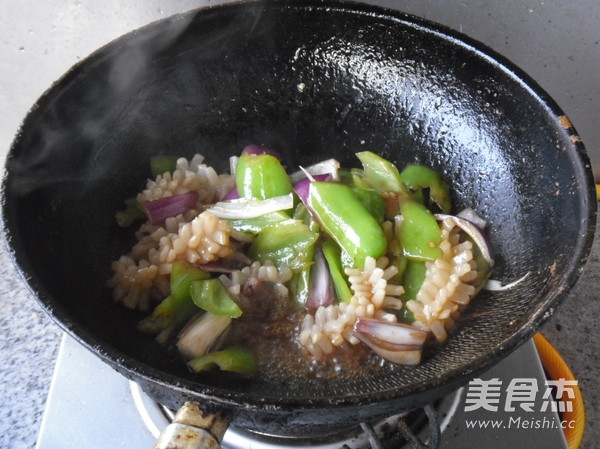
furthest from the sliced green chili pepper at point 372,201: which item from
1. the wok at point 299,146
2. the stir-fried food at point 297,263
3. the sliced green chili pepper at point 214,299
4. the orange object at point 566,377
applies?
the orange object at point 566,377

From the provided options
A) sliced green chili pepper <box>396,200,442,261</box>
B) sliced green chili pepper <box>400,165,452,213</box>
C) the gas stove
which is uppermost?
sliced green chili pepper <box>400,165,452,213</box>

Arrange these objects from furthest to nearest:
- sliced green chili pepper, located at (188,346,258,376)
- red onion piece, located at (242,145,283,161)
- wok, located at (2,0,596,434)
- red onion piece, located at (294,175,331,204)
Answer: red onion piece, located at (242,145,283,161) → red onion piece, located at (294,175,331,204) → sliced green chili pepper, located at (188,346,258,376) → wok, located at (2,0,596,434)

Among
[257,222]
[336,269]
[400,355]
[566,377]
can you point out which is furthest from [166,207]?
[566,377]

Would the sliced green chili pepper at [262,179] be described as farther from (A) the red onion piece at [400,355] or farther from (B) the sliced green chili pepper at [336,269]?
(A) the red onion piece at [400,355]

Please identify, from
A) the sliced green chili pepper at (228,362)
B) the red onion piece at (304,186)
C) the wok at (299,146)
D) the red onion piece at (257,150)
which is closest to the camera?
the wok at (299,146)

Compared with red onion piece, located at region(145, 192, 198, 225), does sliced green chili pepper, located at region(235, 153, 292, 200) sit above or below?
above

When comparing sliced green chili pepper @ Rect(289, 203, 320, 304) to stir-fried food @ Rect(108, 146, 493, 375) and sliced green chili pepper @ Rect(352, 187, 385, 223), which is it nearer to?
stir-fried food @ Rect(108, 146, 493, 375)

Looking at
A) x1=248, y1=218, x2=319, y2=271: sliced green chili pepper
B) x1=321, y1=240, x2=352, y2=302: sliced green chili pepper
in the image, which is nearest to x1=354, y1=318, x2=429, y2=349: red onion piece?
x1=321, y1=240, x2=352, y2=302: sliced green chili pepper
